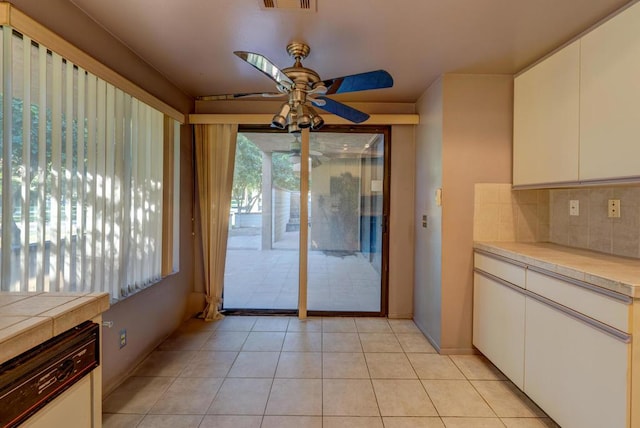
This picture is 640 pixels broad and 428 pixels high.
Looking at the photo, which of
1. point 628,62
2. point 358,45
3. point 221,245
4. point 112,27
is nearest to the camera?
point 628,62

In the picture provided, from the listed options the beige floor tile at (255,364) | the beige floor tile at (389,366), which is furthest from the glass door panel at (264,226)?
the beige floor tile at (389,366)

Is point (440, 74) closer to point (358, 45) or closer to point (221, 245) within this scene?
point (358, 45)

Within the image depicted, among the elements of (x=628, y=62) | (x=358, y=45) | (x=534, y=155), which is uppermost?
(x=358, y=45)

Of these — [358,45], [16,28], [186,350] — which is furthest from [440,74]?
[186,350]

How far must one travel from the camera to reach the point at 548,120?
6.91 ft

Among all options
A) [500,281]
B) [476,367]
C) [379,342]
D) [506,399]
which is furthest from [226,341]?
[500,281]

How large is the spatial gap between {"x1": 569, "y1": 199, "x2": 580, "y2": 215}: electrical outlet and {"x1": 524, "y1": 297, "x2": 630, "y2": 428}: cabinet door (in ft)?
3.03

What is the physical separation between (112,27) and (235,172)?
1.67m

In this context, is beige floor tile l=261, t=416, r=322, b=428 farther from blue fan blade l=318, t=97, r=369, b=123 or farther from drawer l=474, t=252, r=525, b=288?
blue fan blade l=318, t=97, r=369, b=123

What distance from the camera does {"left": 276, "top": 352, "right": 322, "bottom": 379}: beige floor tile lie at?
2264 millimetres

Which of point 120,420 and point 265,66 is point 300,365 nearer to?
point 120,420

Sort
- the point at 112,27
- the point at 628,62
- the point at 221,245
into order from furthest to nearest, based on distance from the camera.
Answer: the point at 221,245 < the point at 112,27 < the point at 628,62

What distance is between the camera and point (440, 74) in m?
2.58

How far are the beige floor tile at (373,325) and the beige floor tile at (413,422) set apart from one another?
122 centimetres
